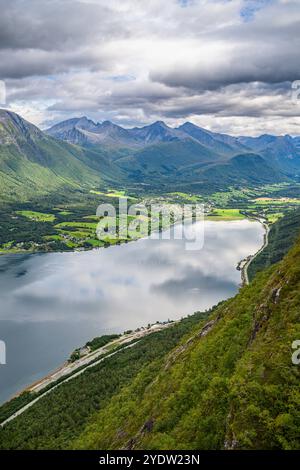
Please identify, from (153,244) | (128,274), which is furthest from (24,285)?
(153,244)

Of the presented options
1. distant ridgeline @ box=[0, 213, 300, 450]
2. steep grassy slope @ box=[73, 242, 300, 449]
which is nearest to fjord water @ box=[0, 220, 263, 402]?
distant ridgeline @ box=[0, 213, 300, 450]

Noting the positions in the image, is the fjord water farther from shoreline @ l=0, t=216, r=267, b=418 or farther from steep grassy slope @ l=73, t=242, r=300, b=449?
steep grassy slope @ l=73, t=242, r=300, b=449

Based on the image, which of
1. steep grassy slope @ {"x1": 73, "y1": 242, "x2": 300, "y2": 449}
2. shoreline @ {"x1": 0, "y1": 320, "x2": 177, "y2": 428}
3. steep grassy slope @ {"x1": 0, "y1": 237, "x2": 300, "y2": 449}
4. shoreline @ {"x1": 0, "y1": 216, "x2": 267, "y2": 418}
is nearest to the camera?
steep grassy slope @ {"x1": 73, "y1": 242, "x2": 300, "y2": 449}

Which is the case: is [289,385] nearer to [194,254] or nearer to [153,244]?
[194,254]

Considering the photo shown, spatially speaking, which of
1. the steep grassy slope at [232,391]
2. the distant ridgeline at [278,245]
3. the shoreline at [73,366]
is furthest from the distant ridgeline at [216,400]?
the distant ridgeline at [278,245]

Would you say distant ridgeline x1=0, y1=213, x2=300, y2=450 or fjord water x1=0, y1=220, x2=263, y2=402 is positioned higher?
distant ridgeline x1=0, y1=213, x2=300, y2=450
